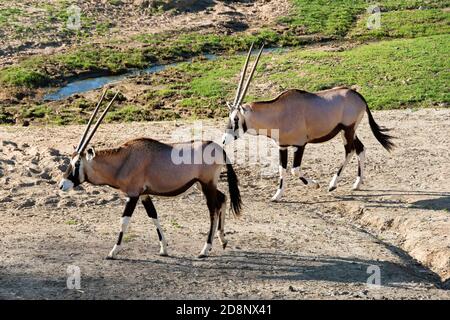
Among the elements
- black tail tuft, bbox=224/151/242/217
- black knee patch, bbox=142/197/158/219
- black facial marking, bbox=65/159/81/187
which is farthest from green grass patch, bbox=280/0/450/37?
black facial marking, bbox=65/159/81/187

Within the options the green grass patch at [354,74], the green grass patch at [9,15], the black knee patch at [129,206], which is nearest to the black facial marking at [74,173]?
the black knee patch at [129,206]

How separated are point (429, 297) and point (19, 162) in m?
8.23

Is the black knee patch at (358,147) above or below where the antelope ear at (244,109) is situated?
below

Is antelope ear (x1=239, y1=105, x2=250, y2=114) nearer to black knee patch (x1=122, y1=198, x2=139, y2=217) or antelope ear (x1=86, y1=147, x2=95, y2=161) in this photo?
black knee patch (x1=122, y1=198, x2=139, y2=217)

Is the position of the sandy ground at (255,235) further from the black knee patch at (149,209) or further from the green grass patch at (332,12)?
the green grass patch at (332,12)

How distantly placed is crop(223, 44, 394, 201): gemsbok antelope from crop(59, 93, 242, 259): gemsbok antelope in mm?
2775

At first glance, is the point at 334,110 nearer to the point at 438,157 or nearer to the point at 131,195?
the point at 438,157

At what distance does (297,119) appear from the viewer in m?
13.7

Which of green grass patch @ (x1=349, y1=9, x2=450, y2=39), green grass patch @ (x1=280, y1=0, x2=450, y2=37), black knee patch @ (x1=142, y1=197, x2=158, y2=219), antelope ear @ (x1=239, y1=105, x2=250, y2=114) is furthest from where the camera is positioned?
green grass patch @ (x1=280, y1=0, x2=450, y2=37)

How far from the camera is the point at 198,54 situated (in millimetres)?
26344

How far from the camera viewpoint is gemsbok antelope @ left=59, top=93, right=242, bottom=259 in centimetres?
1064

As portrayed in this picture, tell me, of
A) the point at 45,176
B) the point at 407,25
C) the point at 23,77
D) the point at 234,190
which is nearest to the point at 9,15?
the point at 23,77

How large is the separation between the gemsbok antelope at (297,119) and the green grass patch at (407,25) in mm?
14826

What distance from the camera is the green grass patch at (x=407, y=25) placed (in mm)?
28344
